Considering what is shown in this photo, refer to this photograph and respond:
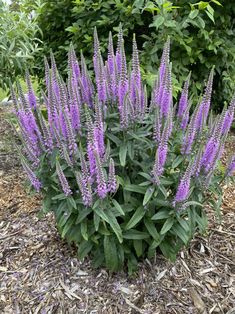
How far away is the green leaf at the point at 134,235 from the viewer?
2.42 m

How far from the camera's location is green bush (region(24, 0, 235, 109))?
163 inches

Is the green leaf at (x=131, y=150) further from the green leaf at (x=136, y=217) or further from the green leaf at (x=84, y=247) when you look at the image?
the green leaf at (x=84, y=247)

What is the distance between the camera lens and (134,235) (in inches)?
95.8

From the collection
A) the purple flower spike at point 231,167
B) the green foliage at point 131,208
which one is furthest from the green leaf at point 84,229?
the purple flower spike at point 231,167

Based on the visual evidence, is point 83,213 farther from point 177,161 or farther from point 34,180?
point 177,161

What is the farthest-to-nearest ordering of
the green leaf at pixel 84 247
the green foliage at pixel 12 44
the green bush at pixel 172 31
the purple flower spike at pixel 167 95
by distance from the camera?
the green foliage at pixel 12 44 < the green bush at pixel 172 31 < the green leaf at pixel 84 247 < the purple flower spike at pixel 167 95

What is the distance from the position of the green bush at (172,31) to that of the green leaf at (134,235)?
1912 mm

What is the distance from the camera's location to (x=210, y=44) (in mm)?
4387

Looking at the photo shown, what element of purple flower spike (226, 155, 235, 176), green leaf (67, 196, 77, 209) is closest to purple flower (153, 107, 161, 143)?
purple flower spike (226, 155, 235, 176)

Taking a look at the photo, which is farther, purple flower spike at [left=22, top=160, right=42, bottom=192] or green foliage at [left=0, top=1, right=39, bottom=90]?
green foliage at [left=0, top=1, right=39, bottom=90]

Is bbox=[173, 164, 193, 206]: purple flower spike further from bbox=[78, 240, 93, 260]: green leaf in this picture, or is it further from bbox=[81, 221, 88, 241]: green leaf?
bbox=[78, 240, 93, 260]: green leaf

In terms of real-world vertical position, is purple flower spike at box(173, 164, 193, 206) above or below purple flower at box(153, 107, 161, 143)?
below

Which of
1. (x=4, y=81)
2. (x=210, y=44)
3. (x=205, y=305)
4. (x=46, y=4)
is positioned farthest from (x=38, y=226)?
(x=46, y=4)

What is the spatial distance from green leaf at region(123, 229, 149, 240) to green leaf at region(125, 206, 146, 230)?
0.10 meters
